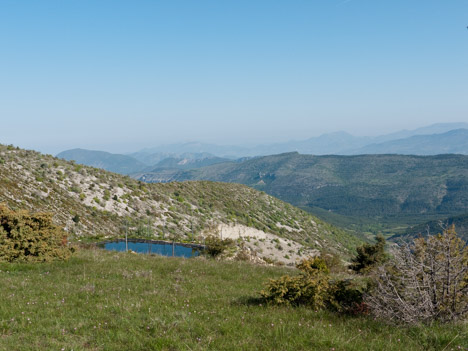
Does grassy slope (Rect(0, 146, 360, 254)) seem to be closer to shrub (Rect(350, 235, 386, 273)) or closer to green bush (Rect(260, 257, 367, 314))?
shrub (Rect(350, 235, 386, 273))

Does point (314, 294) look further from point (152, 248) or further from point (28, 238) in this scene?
point (152, 248)

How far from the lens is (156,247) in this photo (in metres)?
28.7

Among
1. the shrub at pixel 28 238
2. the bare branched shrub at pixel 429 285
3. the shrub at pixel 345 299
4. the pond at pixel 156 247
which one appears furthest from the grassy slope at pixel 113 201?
the bare branched shrub at pixel 429 285

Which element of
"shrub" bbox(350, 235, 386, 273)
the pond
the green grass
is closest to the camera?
the green grass

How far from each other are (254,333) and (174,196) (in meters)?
51.1

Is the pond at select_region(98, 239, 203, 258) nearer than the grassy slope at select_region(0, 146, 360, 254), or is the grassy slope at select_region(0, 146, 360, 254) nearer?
the pond at select_region(98, 239, 203, 258)

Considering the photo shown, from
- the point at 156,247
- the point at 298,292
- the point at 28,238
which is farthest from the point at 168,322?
the point at 156,247

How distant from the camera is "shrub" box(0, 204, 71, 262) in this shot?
1491cm

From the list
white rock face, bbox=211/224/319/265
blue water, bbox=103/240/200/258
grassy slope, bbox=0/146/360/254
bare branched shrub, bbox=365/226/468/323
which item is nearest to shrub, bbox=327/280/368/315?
bare branched shrub, bbox=365/226/468/323

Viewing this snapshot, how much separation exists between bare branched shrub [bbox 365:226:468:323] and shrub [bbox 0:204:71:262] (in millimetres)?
14274

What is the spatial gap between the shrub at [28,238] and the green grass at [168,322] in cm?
238

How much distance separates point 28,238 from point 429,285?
15999 millimetres

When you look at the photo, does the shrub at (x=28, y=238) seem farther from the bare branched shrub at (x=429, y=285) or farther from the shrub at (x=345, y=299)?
the bare branched shrub at (x=429, y=285)

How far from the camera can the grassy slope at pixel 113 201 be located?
116 feet
